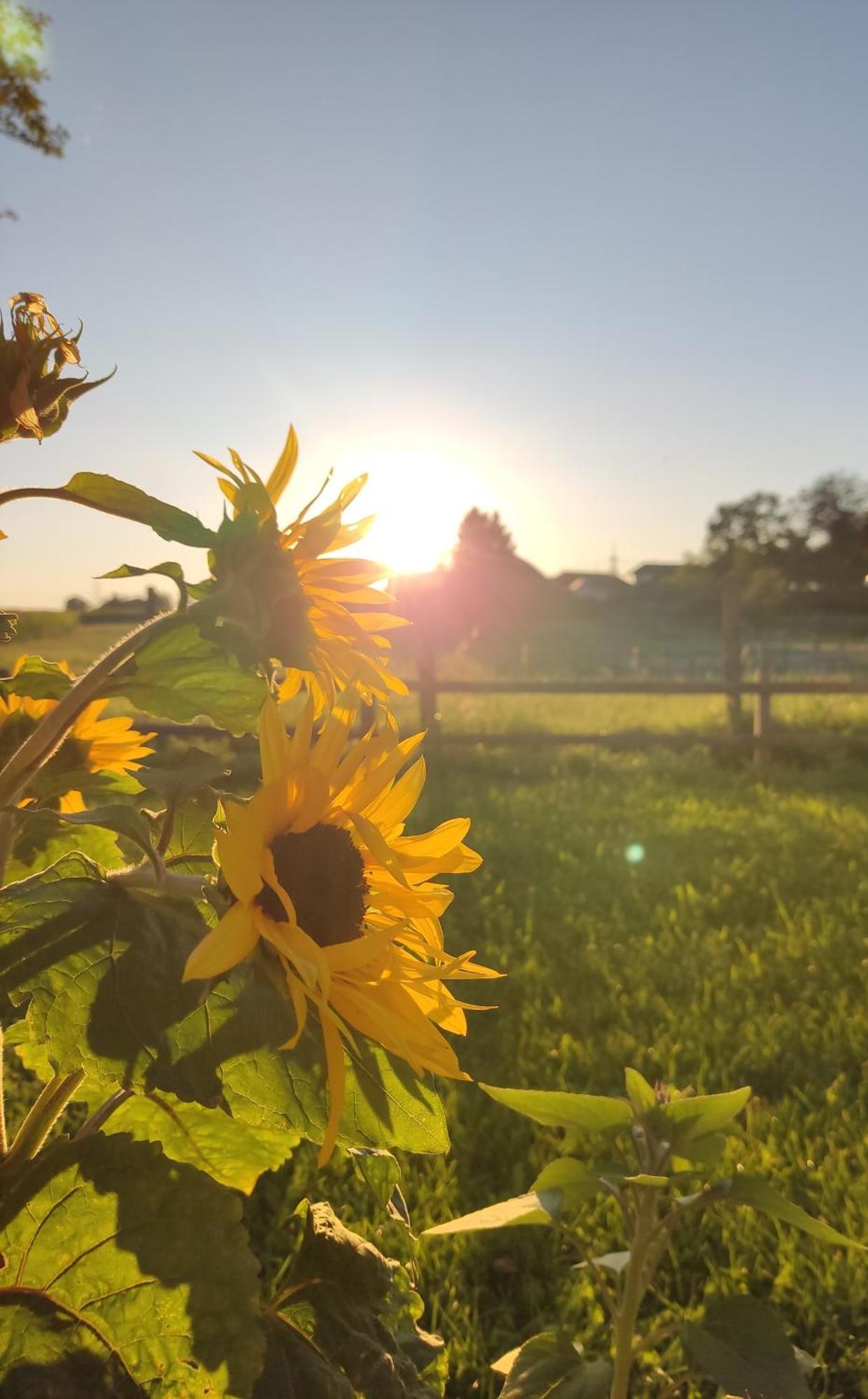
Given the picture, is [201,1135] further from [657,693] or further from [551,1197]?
[657,693]

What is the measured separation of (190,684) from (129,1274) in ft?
1.61

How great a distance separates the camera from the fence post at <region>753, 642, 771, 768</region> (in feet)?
24.2

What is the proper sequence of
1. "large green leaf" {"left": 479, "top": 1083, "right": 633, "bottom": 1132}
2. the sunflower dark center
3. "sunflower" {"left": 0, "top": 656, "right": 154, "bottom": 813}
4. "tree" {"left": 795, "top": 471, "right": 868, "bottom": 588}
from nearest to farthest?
the sunflower dark center → "large green leaf" {"left": 479, "top": 1083, "right": 633, "bottom": 1132} → "sunflower" {"left": 0, "top": 656, "right": 154, "bottom": 813} → "tree" {"left": 795, "top": 471, "right": 868, "bottom": 588}

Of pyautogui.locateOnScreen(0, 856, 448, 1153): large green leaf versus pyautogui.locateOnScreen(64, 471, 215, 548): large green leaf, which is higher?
pyautogui.locateOnScreen(64, 471, 215, 548): large green leaf

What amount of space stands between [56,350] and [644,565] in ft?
192

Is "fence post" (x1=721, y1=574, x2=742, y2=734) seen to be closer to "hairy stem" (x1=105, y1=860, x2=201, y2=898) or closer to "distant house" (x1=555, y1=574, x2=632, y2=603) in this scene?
"hairy stem" (x1=105, y1=860, x2=201, y2=898)

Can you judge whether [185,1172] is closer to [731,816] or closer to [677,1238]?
[677,1238]

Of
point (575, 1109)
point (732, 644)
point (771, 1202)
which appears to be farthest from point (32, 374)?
point (732, 644)

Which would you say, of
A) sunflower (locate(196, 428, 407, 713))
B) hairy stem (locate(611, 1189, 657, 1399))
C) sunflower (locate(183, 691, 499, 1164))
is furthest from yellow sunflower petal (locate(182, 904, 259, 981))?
hairy stem (locate(611, 1189, 657, 1399))

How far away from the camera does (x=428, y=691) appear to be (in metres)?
7.78

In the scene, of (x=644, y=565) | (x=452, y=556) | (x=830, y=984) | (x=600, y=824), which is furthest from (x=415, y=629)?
(x=644, y=565)

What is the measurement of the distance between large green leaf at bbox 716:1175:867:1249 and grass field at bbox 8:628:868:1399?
0.59 metres

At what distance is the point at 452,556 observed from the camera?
36.1 m

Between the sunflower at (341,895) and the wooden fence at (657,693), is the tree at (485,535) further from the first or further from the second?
the sunflower at (341,895)
